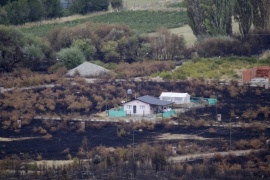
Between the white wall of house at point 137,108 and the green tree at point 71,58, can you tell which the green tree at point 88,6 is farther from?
the white wall of house at point 137,108

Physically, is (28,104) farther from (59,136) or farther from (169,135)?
(169,135)

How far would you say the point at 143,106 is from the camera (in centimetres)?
2308

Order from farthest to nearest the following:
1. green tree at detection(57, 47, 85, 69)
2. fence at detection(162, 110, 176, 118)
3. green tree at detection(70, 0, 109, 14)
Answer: green tree at detection(70, 0, 109, 14) < green tree at detection(57, 47, 85, 69) < fence at detection(162, 110, 176, 118)

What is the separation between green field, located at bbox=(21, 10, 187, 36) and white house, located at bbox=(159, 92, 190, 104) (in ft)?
45.1

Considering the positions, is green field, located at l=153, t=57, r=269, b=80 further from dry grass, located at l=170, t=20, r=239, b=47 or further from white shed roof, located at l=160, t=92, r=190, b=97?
dry grass, located at l=170, t=20, r=239, b=47

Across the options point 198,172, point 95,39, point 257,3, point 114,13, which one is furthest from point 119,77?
point 114,13

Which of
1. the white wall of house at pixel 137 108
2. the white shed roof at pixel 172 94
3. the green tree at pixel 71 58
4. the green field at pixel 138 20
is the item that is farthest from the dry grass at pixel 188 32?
the white wall of house at pixel 137 108

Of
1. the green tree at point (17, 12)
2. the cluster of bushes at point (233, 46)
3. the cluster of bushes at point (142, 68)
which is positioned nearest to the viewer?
the cluster of bushes at point (142, 68)

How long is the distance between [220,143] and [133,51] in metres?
14.0

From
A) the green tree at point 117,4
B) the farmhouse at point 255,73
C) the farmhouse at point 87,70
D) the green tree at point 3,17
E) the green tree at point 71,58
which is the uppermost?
the green tree at point 117,4

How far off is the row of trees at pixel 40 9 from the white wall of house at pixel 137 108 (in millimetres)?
16946

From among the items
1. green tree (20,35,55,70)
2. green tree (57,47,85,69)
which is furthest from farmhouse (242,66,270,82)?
green tree (20,35,55,70)

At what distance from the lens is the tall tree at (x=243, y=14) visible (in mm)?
32844

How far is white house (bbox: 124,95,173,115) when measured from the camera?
23.0 metres
